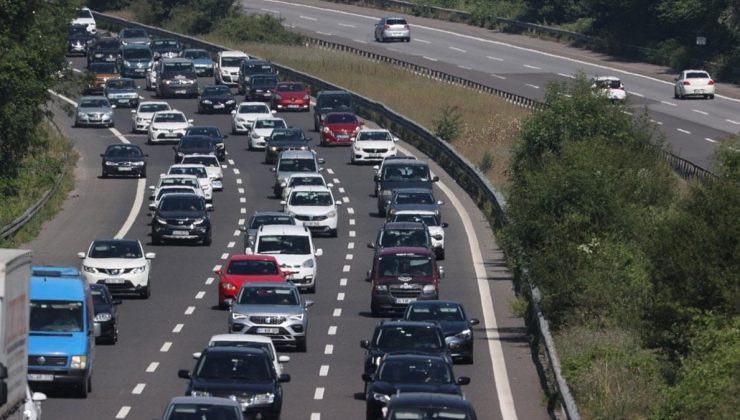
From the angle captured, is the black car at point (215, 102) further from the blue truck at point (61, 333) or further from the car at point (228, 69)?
the blue truck at point (61, 333)

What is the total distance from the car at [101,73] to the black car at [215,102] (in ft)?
23.0

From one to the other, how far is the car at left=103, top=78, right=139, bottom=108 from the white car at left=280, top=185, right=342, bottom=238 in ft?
98.3

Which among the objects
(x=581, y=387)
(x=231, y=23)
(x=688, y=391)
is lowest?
(x=231, y=23)

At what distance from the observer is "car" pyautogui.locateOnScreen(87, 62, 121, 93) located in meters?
85.8

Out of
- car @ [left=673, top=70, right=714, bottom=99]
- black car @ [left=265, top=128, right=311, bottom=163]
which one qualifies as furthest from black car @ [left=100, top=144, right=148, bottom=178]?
car @ [left=673, top=70, right=714, bottom=99]

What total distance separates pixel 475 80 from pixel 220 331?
173ft

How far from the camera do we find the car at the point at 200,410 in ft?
80.9

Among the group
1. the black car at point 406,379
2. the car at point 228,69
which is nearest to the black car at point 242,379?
the black car at point 406,379

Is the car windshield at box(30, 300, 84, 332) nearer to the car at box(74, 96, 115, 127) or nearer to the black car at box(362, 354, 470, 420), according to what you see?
the black car at box(362, 354, 470, 420)

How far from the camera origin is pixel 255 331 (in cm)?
3675

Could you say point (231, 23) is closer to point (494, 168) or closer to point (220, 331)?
point (494, 168)

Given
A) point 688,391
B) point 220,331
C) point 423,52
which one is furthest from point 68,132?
point 688,391

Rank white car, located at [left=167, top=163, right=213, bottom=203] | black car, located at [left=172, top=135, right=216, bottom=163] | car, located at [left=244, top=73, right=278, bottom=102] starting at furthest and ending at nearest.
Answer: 1. car, located at [left=244, top=73, right=278, bottom=102]
2. black car, located at [left=172, top=135, right=216, bottom=163]
3. white car, located at [left=167, top=163, right=213, bottom=203]

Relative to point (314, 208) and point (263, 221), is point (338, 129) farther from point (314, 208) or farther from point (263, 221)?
point (263, 221)
